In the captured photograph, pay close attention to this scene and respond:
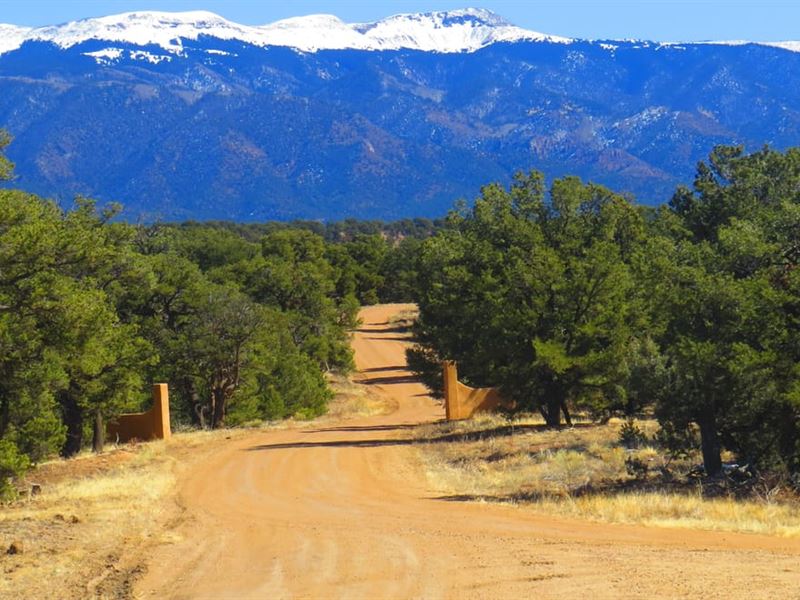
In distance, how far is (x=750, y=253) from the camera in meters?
23.0

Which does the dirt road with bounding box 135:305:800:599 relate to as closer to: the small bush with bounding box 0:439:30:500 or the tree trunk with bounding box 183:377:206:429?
the small bush with bounding box 0:439:30:500

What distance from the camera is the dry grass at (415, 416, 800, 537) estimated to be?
16828 millimetres

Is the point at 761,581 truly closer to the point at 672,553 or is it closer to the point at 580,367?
the point at 672,553

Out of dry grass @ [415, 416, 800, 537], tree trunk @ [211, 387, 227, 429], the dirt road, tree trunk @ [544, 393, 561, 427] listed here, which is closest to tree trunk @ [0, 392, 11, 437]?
the dirt road

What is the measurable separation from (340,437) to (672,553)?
987 inches

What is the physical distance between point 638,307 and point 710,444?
40.3 feet

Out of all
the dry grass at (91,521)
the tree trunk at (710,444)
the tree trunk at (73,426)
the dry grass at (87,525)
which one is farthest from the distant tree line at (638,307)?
the tree trunk at (73,426)

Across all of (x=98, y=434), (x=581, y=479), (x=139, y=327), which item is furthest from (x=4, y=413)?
(x=139, y=327)

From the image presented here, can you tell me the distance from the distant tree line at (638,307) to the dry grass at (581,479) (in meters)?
1.20

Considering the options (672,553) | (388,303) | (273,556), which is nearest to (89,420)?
(273,556)

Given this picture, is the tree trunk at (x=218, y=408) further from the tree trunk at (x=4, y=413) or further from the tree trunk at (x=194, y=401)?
the tree trunk at (x=4, y=413)

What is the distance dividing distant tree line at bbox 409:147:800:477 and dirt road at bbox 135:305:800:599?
186 inches

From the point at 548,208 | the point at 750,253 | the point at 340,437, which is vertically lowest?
the point at 340,437

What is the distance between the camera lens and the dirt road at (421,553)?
12.0 metres
